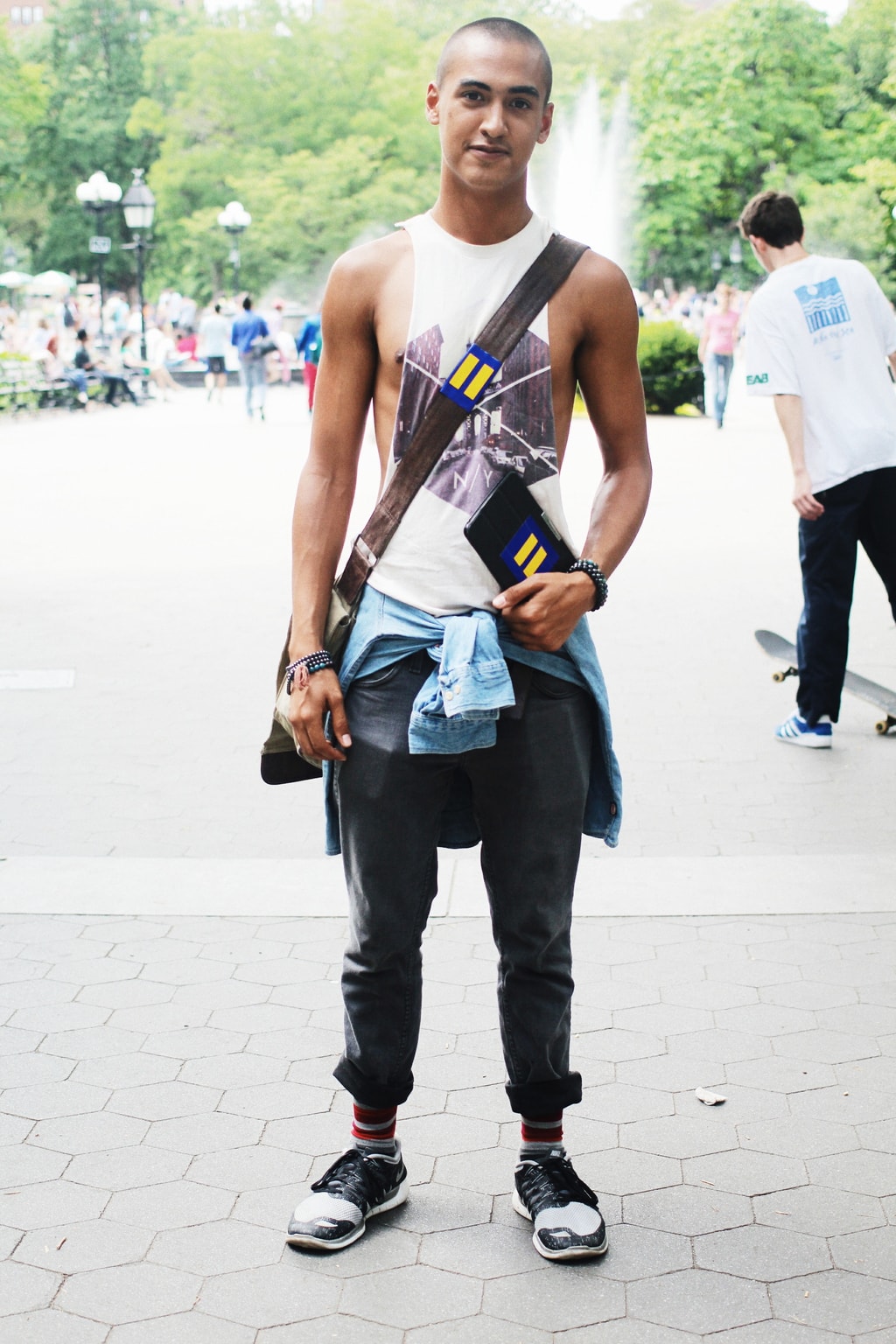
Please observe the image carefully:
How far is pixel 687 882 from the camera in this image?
4.62 metres

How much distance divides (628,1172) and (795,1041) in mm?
713

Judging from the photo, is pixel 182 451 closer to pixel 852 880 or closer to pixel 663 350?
pixel 663 350

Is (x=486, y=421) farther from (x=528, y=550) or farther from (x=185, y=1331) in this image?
(x=185, y=1331)

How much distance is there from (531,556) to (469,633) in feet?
0.55

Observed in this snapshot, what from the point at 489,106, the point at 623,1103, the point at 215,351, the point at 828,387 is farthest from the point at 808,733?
the point at 215,351

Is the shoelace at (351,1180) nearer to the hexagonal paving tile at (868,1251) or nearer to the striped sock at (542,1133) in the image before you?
the striped sock at (542,1133)

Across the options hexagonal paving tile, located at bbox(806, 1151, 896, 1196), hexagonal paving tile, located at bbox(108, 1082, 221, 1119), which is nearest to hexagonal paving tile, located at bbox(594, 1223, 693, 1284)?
hexagonal paving tile, located at bbox(806, 1151, 896, 1196)

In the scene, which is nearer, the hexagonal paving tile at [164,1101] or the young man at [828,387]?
the hexagonal paving tile at [164,1101]

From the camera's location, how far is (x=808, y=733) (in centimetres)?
611

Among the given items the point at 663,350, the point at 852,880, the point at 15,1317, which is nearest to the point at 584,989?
the point at 852,880

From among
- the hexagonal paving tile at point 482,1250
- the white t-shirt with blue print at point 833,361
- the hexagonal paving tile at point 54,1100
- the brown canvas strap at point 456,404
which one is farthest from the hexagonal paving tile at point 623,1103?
the white t-shirt with blue print at point 833,361

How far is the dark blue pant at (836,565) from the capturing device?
5.73m

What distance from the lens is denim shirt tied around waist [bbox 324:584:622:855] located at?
2.44 metres

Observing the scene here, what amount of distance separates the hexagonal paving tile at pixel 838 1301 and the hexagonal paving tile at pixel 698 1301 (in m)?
0.04
